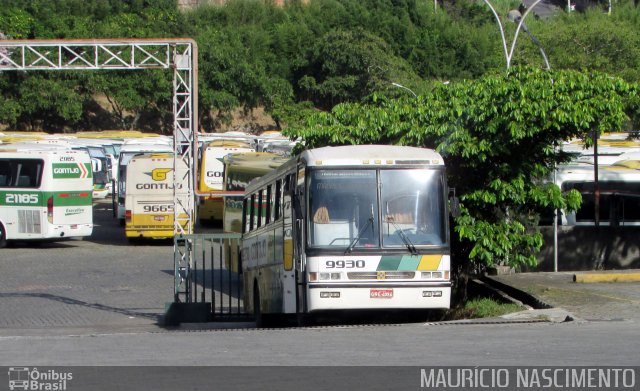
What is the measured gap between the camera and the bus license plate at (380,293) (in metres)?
13.9

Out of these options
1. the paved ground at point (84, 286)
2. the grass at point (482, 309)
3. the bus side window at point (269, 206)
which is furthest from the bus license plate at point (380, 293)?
the paved ground at point (84, 286)

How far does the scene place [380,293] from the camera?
13.9 metres

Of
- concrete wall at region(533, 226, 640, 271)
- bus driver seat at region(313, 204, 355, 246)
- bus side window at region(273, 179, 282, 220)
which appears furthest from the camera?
concrete wall at region(533, 226, 640, 271)

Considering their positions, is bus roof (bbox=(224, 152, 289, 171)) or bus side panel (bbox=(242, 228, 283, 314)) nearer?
bus side panel (bbox=(242, 228, 283, 314))

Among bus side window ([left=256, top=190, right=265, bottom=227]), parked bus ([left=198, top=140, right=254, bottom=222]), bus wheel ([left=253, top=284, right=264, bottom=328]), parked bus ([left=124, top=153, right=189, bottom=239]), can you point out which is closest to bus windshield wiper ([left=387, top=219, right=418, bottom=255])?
bus side window ([left=256, top=190, right=265, bottom=227])

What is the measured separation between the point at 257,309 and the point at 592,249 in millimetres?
7614

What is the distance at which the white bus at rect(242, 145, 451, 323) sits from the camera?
1381 centimetres

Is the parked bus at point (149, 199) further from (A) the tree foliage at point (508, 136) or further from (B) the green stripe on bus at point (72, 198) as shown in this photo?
(A) the tree foliage at point (508, 136)

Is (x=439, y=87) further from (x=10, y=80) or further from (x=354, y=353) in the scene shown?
(x=10, y=80)

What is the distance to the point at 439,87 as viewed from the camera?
58.9ft

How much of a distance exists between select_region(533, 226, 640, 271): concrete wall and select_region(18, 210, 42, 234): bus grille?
16.9 metres

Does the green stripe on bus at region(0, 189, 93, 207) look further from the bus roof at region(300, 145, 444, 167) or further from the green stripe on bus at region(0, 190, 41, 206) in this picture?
the bus roof at region(300, 145, 444, 167)

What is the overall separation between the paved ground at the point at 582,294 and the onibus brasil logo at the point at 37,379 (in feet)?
24.8

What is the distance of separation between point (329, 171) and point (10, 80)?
2177 inches
